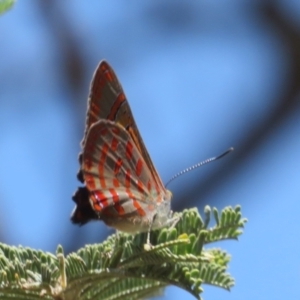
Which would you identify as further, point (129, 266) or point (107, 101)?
point (107, 101)

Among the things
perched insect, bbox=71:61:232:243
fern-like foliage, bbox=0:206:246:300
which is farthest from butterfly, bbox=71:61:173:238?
fern-like foliage, bbox=0:206:246:300

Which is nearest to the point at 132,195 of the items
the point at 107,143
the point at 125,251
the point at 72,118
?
the point at 107,143

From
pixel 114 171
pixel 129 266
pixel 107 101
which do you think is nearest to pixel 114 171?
pixel 114 171

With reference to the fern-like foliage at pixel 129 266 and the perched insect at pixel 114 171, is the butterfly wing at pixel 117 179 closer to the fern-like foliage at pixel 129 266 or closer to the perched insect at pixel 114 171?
the perched insect at pixel 114 171

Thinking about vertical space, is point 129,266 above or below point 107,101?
below

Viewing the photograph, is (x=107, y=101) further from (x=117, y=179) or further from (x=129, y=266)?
(x=129, y=266)

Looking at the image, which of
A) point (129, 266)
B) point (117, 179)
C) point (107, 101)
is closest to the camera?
point (129, 266)

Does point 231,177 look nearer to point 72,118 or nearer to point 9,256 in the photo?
point 72,118
